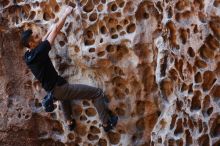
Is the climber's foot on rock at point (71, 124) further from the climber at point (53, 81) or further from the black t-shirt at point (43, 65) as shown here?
the black t-shirt at point (43, 65)

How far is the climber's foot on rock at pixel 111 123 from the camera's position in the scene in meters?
4.26

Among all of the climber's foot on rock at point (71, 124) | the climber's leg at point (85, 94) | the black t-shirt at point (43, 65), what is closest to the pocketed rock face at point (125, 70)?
the climber's foot on rock at point (71, 124)

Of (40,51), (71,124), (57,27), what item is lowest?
(71,124)

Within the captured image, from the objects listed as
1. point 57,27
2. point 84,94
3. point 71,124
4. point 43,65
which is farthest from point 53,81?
point 71,124

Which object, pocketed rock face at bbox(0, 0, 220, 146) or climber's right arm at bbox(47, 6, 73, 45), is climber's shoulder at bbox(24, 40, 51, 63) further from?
pocketed rock face at bbox(0, 0, 220, 146)

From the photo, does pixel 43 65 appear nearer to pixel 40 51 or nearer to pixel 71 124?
pixel 40 51

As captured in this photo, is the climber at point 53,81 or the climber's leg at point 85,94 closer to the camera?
the climber at point 53,81

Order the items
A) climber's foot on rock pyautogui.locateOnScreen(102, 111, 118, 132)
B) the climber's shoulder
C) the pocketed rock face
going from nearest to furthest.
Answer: the pocketed rock face → the climber's shoulder → climber's foot on rock pyautogui.locateOnScreen(102, 111, 118, 132)

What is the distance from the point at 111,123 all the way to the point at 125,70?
0.47 meters

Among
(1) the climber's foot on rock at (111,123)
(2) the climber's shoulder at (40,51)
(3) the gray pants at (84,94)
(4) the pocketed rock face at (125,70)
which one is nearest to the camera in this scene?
(4) the pocketed rock face at (125,70)

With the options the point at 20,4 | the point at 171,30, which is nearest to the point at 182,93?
the point at 171,30

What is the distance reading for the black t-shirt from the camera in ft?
12.8

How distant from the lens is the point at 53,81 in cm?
405

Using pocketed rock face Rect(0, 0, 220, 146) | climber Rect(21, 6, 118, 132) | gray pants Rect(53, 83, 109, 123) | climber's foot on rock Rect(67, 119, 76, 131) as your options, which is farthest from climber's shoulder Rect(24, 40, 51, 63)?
climber's foot on rock Rect(67, 119, 76, 131)
